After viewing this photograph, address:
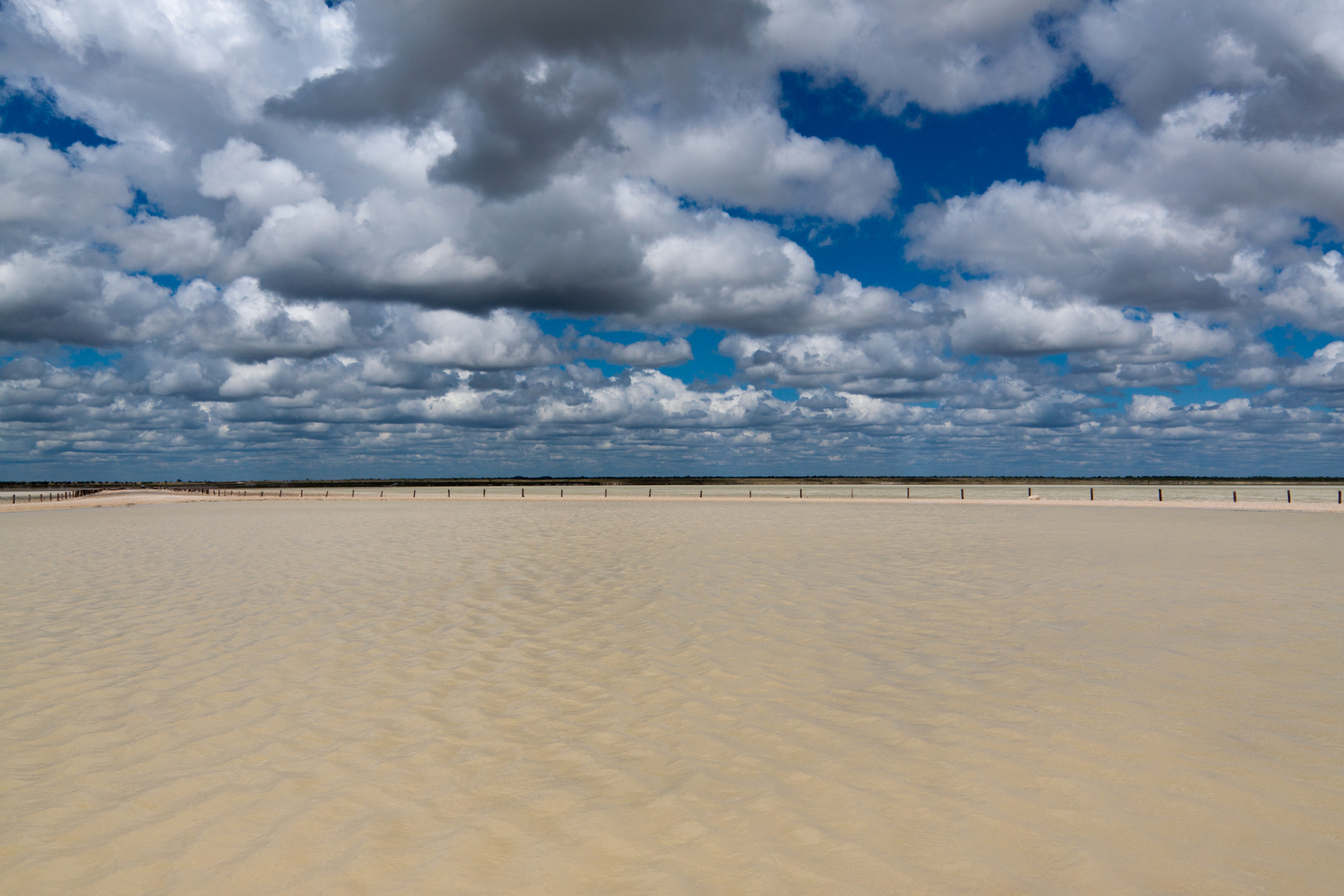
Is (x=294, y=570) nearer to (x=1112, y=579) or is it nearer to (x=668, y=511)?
(x=1112, y=579)

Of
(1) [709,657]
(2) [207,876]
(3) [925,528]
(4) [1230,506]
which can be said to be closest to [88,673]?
(2) [207,876]

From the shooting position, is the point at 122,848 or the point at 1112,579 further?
the point at 1112,579

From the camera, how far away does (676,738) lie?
24.6ft

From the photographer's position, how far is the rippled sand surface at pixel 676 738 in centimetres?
504

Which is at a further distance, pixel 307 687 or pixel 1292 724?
pixel 307 687

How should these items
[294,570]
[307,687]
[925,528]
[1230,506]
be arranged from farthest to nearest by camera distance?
[1230,506] → [925,528] → [294,570] → [307,687]

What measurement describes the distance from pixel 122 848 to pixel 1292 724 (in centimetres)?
1035

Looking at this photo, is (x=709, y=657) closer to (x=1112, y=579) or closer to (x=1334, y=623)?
(x=1334, y=623)

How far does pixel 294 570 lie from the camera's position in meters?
21.0

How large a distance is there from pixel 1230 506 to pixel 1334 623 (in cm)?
5471

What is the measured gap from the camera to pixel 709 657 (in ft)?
35.1

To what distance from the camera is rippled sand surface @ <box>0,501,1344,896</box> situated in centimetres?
504

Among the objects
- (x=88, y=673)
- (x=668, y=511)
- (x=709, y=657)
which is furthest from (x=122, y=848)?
(x=668, y=511)

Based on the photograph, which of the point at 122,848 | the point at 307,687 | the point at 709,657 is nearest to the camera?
the point at 122,848
